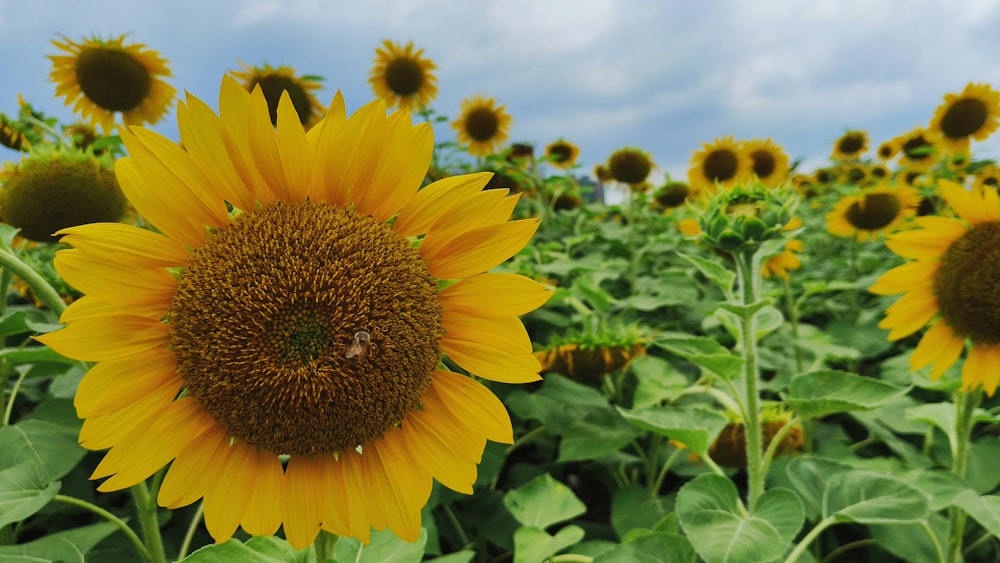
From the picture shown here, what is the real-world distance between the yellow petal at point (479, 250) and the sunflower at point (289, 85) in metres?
2.43

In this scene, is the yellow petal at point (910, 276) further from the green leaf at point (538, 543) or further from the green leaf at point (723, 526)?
the green leaf at point (538, 543)

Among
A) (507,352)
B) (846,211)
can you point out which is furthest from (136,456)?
(846,211)

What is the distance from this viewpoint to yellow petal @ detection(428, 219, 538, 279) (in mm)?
841

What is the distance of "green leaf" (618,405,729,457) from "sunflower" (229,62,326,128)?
230 cm

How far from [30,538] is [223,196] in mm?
1623

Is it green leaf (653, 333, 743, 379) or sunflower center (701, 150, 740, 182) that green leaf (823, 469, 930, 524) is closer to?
green leaf (653, 333, 743, 379)

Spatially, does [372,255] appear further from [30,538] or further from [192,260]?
[30,538]

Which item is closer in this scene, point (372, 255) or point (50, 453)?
point (372, 255)

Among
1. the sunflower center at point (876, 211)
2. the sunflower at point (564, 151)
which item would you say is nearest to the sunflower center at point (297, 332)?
the sunflower center at point (876, 211)

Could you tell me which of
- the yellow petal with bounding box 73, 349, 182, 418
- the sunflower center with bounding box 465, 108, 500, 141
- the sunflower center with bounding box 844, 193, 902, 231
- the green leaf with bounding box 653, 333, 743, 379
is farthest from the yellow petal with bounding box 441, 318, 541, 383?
the sunflower center with bounding box 465, 108, 500, 141

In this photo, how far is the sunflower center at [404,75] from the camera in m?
5.11

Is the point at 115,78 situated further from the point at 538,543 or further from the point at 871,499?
the point at 871,499

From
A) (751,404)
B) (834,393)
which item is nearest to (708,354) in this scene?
(751,404)

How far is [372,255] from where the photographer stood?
806mm
